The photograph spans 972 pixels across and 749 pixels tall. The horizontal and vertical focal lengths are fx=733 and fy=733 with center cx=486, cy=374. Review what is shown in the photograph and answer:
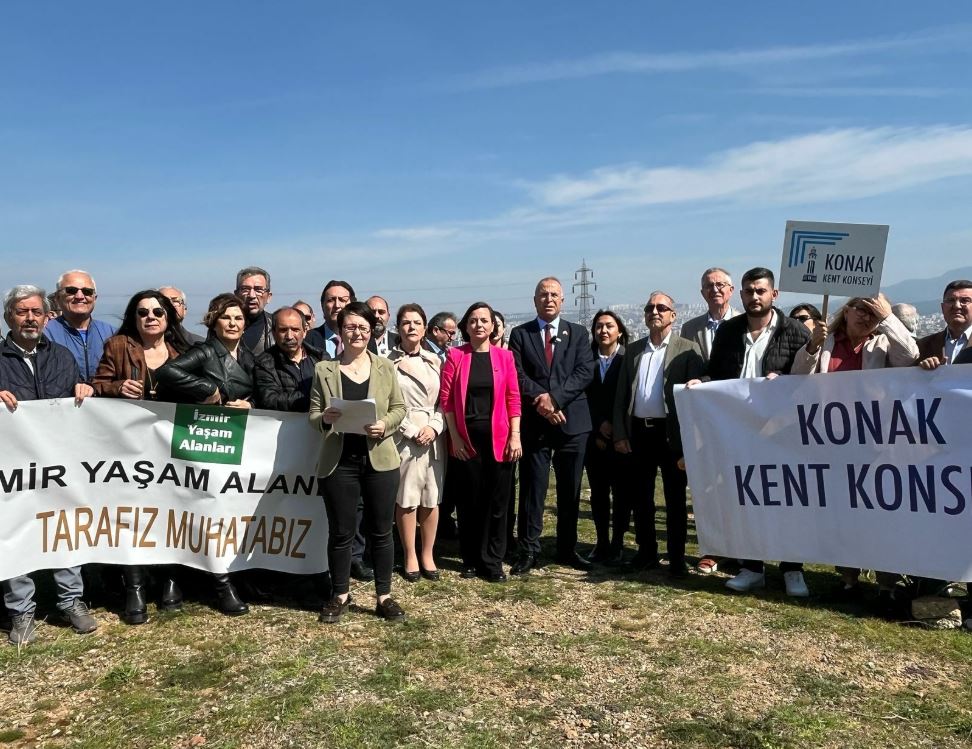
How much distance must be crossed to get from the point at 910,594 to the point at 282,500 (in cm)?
463

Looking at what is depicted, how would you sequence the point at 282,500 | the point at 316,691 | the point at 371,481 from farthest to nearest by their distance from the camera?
the point at 282,500
the point at 371,481
the point at 316,691

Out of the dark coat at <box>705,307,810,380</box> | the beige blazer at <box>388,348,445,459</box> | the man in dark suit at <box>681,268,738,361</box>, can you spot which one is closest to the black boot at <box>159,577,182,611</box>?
the beige blazer at <box>388,348,445,459</box>

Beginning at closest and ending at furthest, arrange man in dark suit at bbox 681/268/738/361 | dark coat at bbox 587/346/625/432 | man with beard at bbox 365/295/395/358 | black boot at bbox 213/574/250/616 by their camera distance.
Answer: black boot at bbox 213/574/250/616, man in dark suit at bbox 681/268/738/361, dark coat at bbox 587/346/625/432, man with beard at bbox 365/295/395/358

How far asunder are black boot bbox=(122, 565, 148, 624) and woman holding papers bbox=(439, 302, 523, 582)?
98.2 inches

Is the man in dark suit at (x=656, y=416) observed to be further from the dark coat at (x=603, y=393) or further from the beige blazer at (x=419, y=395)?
the beige blazer at (x=419, y=395)

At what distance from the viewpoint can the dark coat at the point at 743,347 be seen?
18.7 feet

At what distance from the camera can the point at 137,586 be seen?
5.22m

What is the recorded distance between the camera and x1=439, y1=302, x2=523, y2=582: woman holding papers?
19.5 feet

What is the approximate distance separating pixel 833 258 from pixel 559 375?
7.62ft

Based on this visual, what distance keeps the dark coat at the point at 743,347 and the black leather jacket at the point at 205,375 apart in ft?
12.1

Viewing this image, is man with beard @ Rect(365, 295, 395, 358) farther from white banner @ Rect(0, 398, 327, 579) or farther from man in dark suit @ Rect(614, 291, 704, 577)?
man in dark suit @ Rect(614, 291, 704, 577)

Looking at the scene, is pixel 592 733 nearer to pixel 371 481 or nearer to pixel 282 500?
pixel 371 481

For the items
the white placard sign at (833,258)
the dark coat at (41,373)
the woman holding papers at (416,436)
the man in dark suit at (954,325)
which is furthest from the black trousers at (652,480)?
the dark coat at (41,373)

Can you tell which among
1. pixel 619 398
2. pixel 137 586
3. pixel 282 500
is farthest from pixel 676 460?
pixel 137 586
